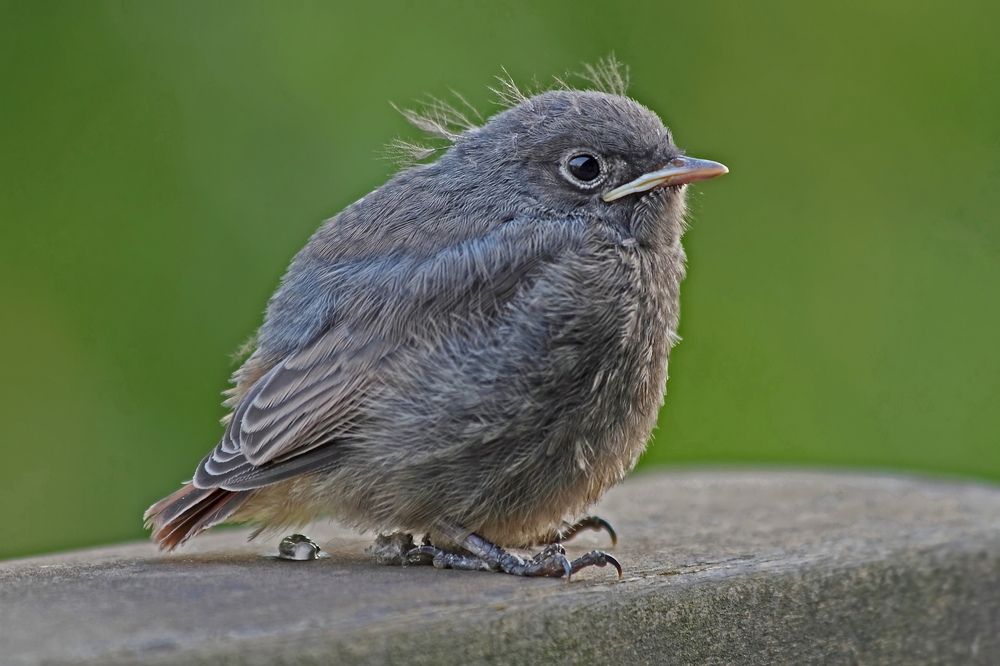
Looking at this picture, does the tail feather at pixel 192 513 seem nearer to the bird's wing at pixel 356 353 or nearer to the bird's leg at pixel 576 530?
the bird's wing at pixel 356 353

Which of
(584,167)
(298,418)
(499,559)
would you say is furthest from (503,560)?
(584,167)

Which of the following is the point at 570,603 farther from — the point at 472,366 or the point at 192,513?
the point at 192,513

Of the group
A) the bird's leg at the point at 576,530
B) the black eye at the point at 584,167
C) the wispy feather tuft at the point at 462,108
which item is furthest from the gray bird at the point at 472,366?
the wispy feather tuft at the point at 462,108

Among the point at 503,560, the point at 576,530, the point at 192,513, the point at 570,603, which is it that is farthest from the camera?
the point at 576,530

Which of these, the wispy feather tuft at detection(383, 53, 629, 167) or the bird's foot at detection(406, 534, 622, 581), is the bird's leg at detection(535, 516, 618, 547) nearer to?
the bird's foot at detection(406, 534, 622, 581)

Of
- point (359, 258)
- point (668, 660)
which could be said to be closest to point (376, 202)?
point (359, 258)
